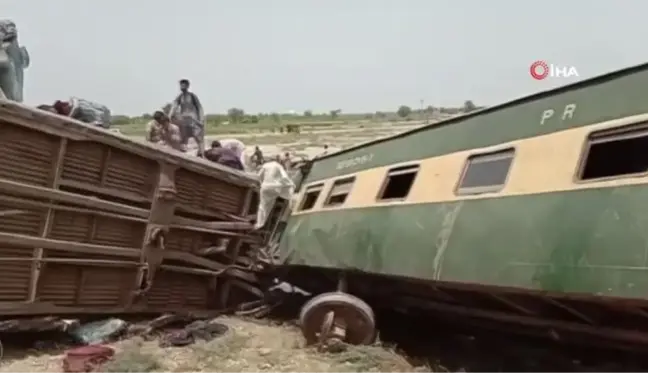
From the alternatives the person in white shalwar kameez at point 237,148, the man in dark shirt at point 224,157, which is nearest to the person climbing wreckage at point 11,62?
the man in dark shirt at point 224,157

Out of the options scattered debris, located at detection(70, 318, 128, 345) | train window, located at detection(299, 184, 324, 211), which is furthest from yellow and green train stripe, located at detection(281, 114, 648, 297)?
scattered debris, located at detection(70, 318, 128, 345)

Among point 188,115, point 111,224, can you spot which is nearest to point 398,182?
point 111,224

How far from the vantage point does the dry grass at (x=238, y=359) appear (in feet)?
23.6

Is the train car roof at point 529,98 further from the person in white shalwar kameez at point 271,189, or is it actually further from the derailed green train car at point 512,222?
the person in white shalwar kameez at point 271,189

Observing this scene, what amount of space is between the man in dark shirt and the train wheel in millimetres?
4111

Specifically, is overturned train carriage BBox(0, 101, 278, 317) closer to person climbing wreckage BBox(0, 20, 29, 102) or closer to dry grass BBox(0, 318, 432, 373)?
dry grass BBox(0, 318, 432, 373)

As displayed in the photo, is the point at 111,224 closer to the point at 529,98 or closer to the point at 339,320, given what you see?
the point at 339,320

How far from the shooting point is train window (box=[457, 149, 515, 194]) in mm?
6297

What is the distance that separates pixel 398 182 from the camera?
8.23 metres

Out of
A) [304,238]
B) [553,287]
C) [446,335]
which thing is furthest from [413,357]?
[553,287]

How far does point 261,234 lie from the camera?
35.8 ft

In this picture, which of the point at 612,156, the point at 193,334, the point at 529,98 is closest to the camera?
the point at 612,156

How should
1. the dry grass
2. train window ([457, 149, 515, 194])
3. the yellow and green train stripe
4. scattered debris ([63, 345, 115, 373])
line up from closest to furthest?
1. the yellow and green train stripe
2. train window ([457, 149, 515, 194])
3. the dry grass
4. scattered debris ([63, 345, 115, 373])

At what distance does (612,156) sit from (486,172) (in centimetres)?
130
